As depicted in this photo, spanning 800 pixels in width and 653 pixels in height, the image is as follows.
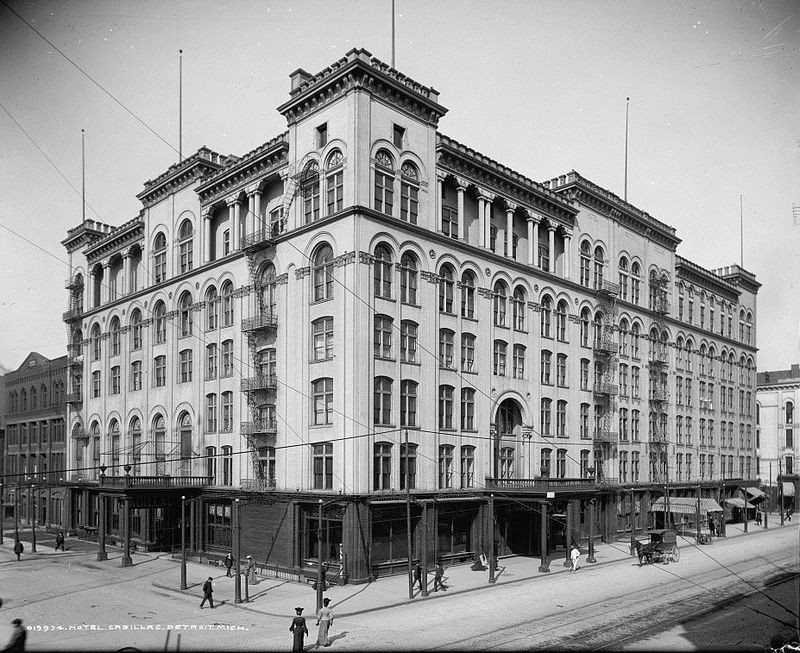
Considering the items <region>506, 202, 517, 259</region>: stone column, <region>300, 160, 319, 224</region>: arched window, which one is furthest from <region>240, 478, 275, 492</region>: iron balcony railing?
<region>506, 202, 517, 259</region>: stone column

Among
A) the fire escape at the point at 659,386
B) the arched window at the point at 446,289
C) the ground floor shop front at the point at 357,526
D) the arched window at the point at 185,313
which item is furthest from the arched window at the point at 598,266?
the arched window at the point at 185,313

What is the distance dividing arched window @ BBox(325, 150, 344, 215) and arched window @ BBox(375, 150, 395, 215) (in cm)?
187

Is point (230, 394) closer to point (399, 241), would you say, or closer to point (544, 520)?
point (399, 241)

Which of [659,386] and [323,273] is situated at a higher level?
[323,273]

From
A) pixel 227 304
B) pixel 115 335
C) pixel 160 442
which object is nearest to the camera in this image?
pixel 227 304

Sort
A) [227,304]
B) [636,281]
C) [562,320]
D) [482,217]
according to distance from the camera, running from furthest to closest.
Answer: [636,281] < [562,320] < [227,304] < [482,217]

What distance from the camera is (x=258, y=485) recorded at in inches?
1689

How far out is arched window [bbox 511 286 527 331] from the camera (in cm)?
4951

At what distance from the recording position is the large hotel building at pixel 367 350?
129ft

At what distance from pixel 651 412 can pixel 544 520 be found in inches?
1081

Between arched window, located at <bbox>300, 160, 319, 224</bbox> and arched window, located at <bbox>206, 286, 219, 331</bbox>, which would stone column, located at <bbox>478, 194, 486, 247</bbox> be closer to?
arched window, located at <bbox>300, 160, 319, 224</bbox>

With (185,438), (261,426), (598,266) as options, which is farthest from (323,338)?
(598,266)

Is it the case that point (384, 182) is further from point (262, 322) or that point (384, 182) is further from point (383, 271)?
point (262, 322)

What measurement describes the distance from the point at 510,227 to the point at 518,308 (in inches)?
209
